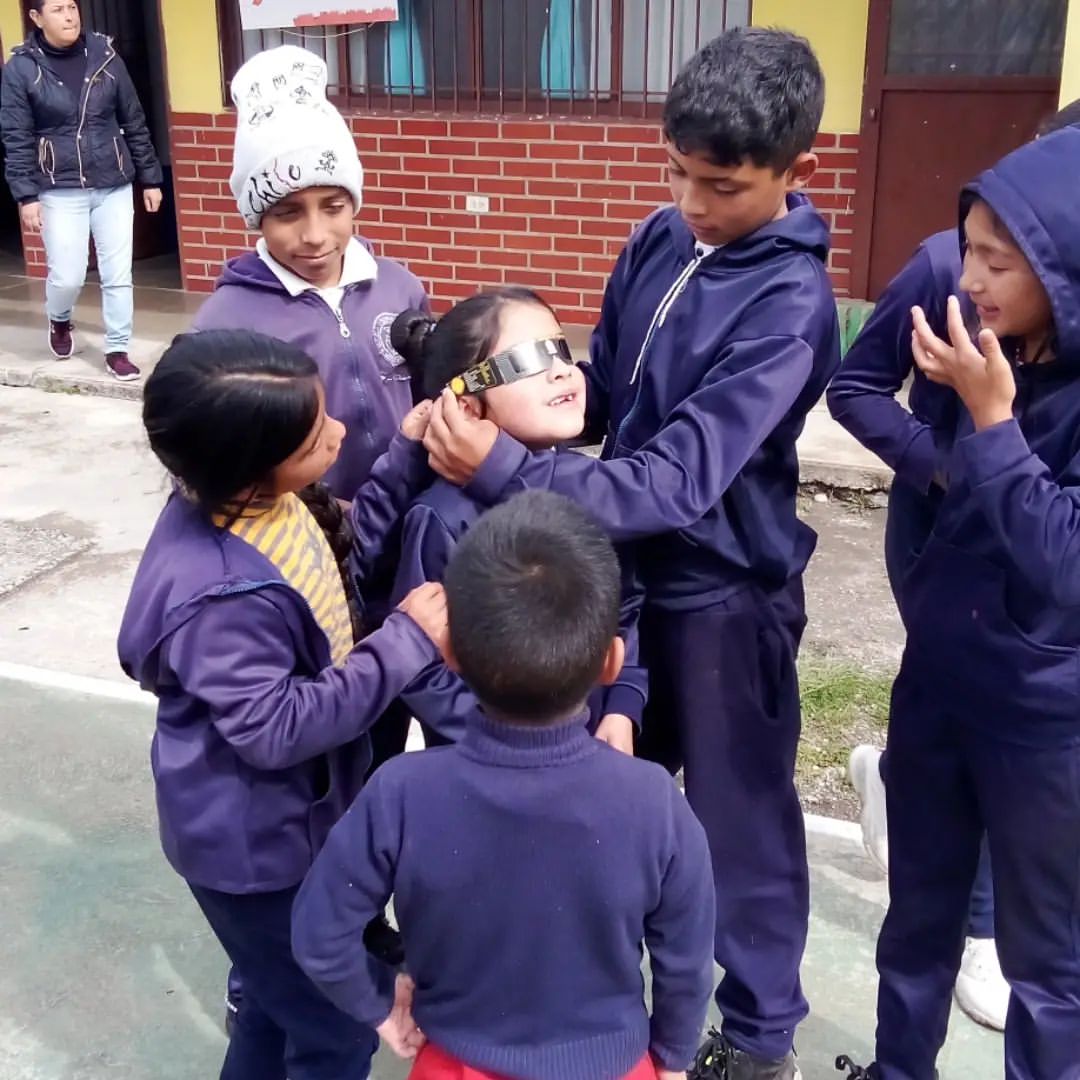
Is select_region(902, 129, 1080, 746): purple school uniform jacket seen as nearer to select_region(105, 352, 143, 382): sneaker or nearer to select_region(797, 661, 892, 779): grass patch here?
select_region(797, 661, 892, 779): grass patch

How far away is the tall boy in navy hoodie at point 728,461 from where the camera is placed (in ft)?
5.99

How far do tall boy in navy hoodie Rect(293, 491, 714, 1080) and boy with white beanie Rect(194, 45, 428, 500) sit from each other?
0.98 metres

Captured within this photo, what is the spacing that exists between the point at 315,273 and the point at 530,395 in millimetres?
685

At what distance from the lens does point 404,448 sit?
204 centimetres

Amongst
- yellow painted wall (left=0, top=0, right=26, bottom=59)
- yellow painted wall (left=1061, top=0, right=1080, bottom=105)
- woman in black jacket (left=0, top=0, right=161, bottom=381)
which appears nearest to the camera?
yellow painted wall (left=1061, top=0, right=1080, bottom=105)

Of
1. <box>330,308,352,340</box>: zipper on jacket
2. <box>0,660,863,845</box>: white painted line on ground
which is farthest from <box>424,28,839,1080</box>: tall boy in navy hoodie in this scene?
<box>0,660,863,845</box>: white painted line on ground

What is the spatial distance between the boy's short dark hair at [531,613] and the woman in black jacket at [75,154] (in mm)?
5670

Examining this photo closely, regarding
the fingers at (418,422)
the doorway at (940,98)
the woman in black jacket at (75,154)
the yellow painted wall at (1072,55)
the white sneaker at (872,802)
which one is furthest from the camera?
the woman in black jacket at (75,154)

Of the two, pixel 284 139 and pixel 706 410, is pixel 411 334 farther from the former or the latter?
pixel 706 410

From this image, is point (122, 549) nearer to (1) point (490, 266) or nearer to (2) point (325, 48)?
(1) point (490, 266)

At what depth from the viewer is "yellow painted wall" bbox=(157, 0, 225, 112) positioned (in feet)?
24.2

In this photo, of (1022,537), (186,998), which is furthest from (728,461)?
(186,998)

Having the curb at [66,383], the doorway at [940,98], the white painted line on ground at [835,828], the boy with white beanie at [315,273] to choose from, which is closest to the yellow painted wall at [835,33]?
the doorway at [940,98]

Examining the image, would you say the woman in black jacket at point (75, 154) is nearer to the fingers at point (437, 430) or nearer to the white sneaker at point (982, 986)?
the fingers at point (437, 430)
